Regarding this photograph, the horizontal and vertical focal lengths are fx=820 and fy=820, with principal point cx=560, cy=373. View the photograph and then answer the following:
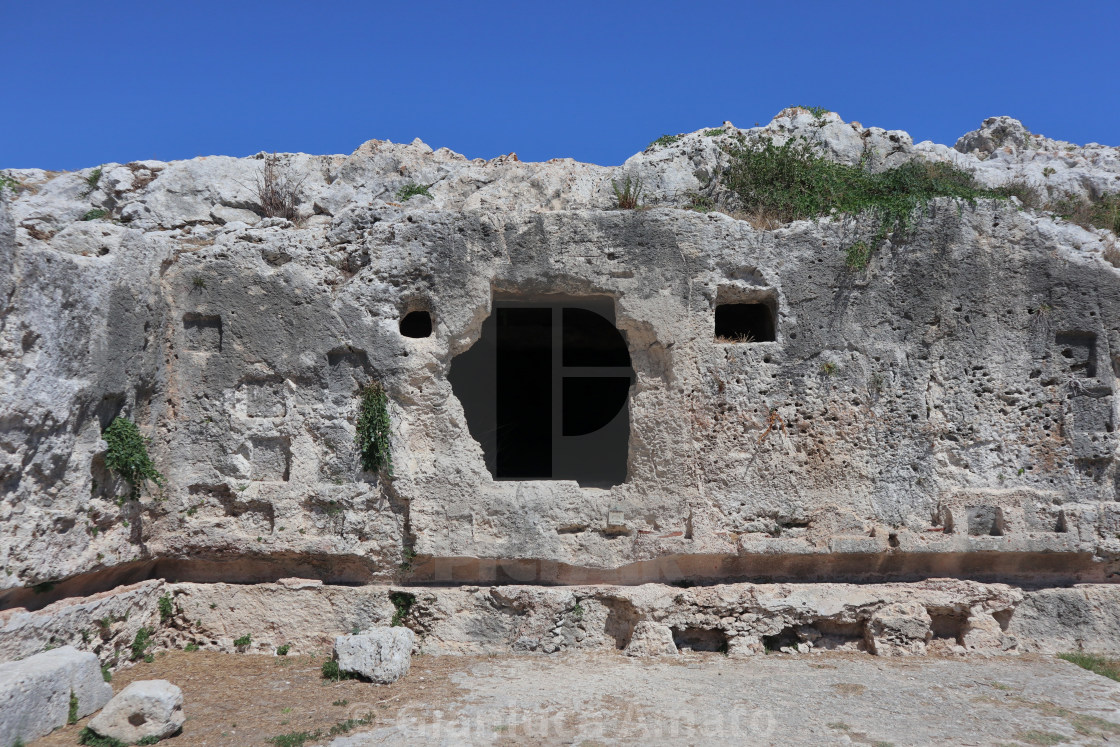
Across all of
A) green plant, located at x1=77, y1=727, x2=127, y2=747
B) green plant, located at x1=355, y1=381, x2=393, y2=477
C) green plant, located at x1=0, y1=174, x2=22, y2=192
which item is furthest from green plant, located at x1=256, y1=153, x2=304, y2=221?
green plant, located at x1=77, y1=727, x2=127, y2=747

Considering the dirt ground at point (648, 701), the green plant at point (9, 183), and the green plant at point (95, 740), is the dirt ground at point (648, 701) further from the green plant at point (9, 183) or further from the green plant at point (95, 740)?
the green plant at point (9, 183)

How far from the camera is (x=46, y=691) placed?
5.38 m

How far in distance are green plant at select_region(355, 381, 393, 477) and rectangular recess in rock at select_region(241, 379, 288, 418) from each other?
76cm

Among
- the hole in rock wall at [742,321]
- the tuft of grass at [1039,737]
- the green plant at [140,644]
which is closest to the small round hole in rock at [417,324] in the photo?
the hole in rock wall at [742,321]

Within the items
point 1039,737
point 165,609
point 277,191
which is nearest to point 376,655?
point 165,609

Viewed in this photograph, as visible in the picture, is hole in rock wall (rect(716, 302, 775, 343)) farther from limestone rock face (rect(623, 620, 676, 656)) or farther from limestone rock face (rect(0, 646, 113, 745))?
limestone rock face (rect(0, 646, 113, 745))

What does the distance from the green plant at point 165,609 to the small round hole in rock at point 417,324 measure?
322 cm

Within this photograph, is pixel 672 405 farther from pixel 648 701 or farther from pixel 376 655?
pixel 376 655

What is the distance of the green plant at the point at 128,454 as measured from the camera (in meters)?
6.77

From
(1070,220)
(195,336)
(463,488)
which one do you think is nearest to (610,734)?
(463,488)

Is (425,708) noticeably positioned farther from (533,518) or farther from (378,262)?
(378,262)

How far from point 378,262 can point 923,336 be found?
4997 mm

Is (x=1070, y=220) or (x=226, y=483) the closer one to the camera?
(x=226, y=483)

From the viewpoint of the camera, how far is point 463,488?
290 inches
